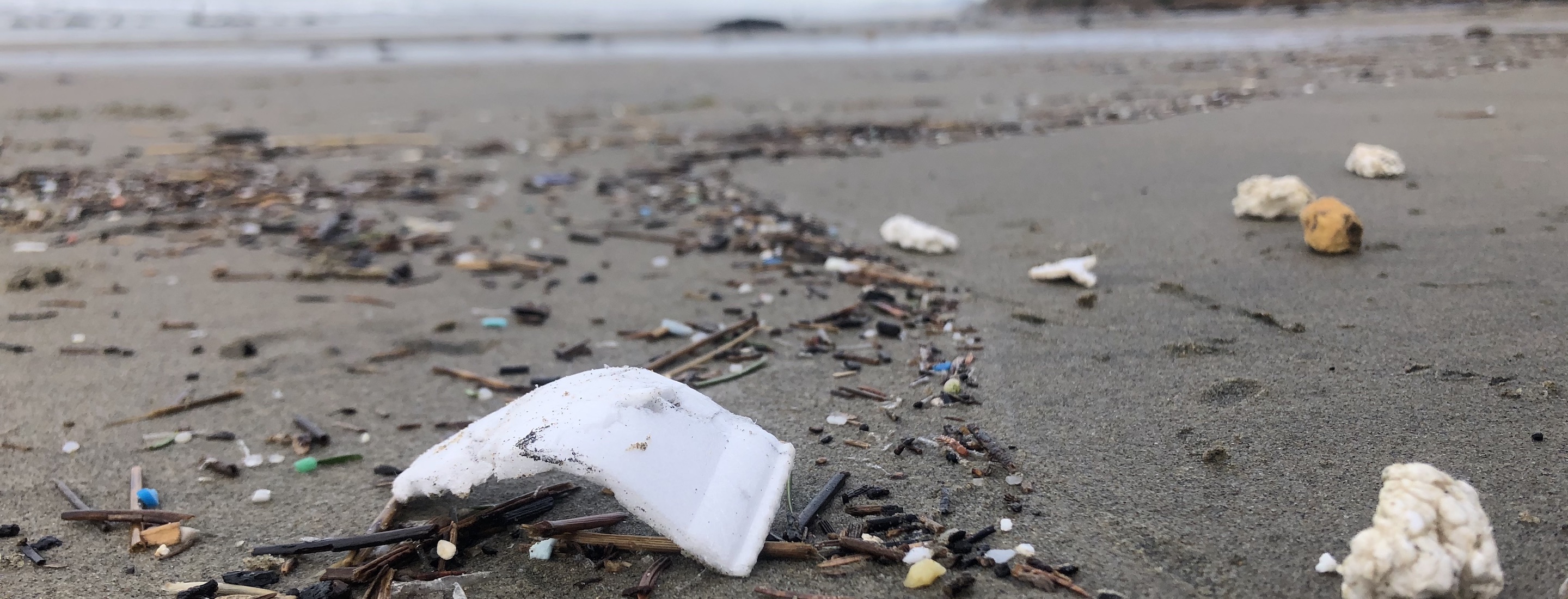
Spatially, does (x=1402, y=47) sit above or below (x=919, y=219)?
above

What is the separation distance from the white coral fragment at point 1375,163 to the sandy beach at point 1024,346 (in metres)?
0.05

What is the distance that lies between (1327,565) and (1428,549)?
26 cm

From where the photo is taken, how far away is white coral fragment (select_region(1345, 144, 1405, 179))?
4.34 m

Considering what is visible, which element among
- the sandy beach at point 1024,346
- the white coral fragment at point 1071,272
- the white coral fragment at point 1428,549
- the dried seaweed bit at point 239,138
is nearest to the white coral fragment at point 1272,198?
the sandy beach at point 1024,346

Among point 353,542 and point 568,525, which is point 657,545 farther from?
point 353,542

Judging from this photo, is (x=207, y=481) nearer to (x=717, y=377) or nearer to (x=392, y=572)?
(x=392, y=572)

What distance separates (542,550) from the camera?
196 centimetres

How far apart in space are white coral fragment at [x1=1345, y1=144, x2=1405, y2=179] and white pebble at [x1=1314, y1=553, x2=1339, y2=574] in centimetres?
340

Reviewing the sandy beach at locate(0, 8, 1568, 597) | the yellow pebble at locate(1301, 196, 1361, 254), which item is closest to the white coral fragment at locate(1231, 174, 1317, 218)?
the sandy beach at locate(0, 8, 1568, 597)

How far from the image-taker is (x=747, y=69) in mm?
13188

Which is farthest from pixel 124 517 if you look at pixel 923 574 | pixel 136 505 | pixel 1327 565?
pixel 1327 565

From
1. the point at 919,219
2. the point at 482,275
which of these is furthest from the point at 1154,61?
the point at 482,275

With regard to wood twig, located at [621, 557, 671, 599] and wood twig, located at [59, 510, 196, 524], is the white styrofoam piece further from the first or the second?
wood twig, located at [59, 510, 196, 524]

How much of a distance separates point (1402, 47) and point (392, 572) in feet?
41.1
